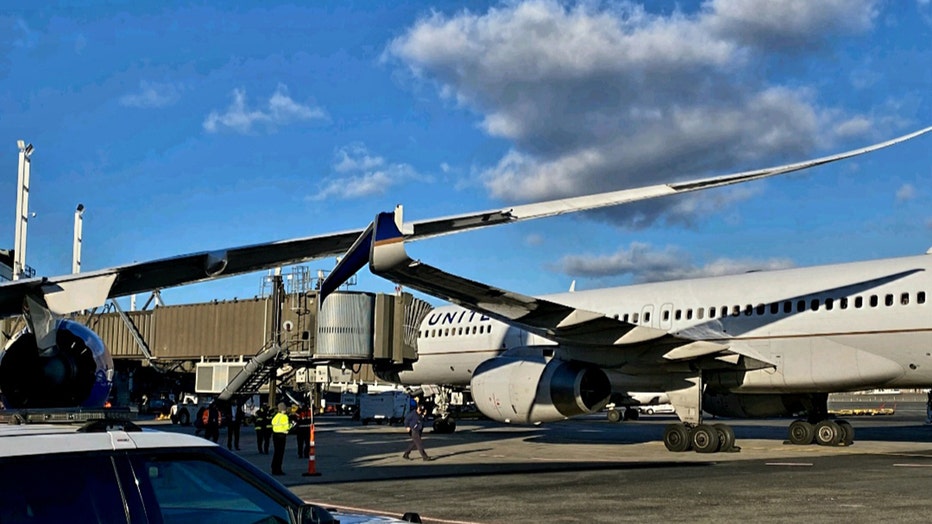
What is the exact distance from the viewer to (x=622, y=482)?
14.7 metres

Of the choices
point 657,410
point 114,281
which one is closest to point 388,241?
point 114,281

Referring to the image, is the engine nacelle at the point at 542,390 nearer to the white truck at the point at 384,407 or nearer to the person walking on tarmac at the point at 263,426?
the person walking on tarmac at the point at 263,426

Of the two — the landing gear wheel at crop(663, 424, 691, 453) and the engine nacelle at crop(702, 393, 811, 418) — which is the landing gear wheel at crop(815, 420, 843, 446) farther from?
the landing gear wheel at crop(663, 424, 691, 453)

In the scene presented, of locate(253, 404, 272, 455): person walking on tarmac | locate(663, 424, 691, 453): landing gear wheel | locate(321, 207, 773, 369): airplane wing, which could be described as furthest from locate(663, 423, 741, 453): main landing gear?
locate(253, 404, 272, 455): person walking on tarmac

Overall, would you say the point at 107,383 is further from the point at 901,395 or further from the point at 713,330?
the point at 901,395

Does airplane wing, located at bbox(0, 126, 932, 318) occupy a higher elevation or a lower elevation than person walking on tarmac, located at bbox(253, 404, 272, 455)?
higher

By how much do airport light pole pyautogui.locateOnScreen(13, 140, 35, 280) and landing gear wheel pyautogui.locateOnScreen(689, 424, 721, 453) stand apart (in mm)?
15039

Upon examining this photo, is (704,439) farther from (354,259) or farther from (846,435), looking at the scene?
(354,259)

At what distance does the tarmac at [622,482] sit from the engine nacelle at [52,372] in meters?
3.35

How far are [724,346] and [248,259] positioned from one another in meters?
13.7

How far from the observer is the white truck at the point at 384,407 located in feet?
144

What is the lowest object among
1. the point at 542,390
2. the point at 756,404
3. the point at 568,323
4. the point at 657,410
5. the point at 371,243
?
the point at 657,410

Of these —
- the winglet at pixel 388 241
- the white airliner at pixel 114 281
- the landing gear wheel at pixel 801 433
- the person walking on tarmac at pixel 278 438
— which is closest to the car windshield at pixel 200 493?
the white airliner at pixel 114 281

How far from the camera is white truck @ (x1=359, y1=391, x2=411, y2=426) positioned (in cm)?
4378
